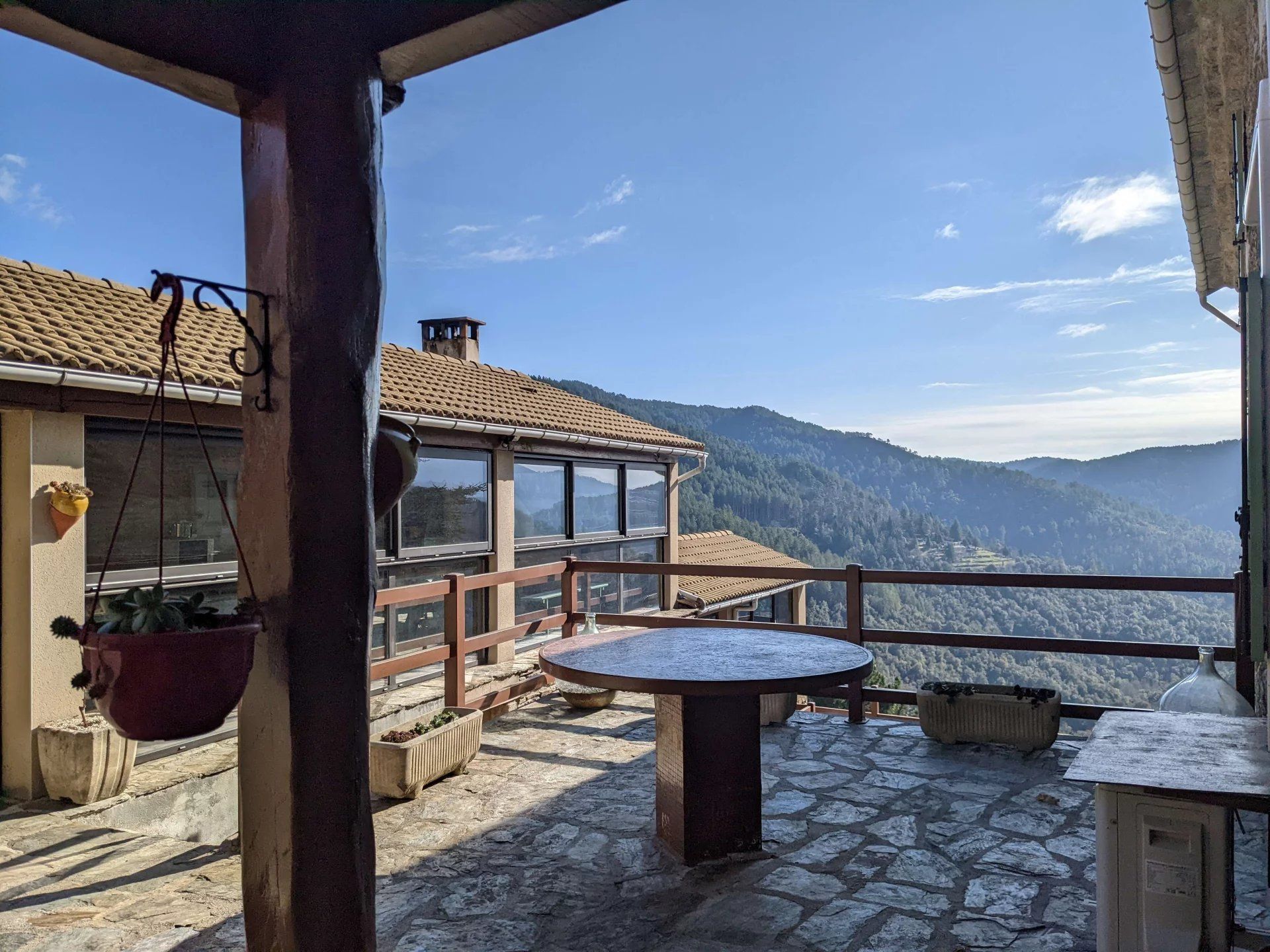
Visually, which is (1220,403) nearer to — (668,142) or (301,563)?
(301,563)

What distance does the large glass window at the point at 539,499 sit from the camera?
8062 mm

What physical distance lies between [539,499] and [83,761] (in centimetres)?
483

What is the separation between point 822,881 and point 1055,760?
6.70 ft

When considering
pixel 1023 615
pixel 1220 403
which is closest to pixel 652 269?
pixel 1023 615

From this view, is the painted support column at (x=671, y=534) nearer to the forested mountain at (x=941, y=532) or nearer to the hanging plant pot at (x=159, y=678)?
the hanging plant pot at (x=159, y=678)

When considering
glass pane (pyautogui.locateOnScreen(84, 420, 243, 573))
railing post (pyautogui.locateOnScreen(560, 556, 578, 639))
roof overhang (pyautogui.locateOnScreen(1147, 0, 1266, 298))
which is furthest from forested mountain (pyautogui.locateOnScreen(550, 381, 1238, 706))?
glass pane (pyautogui.locateOnScreen(84, 420, 243, 573))

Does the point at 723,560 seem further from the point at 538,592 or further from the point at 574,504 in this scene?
the point at 538,592

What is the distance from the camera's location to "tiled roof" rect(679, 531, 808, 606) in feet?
39.1

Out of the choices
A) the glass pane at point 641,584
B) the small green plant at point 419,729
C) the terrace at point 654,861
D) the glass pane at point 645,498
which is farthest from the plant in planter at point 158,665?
the glass pane at point 645,498

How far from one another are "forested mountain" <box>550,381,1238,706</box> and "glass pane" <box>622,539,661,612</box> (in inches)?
490

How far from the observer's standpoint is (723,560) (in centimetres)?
1351

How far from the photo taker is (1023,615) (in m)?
24.5

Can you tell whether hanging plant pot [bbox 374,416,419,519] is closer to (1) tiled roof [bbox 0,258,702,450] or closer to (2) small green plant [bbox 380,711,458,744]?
(1) tiled roof [bbox 0,258,702,450]

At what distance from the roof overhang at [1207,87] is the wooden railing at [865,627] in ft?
7.60
